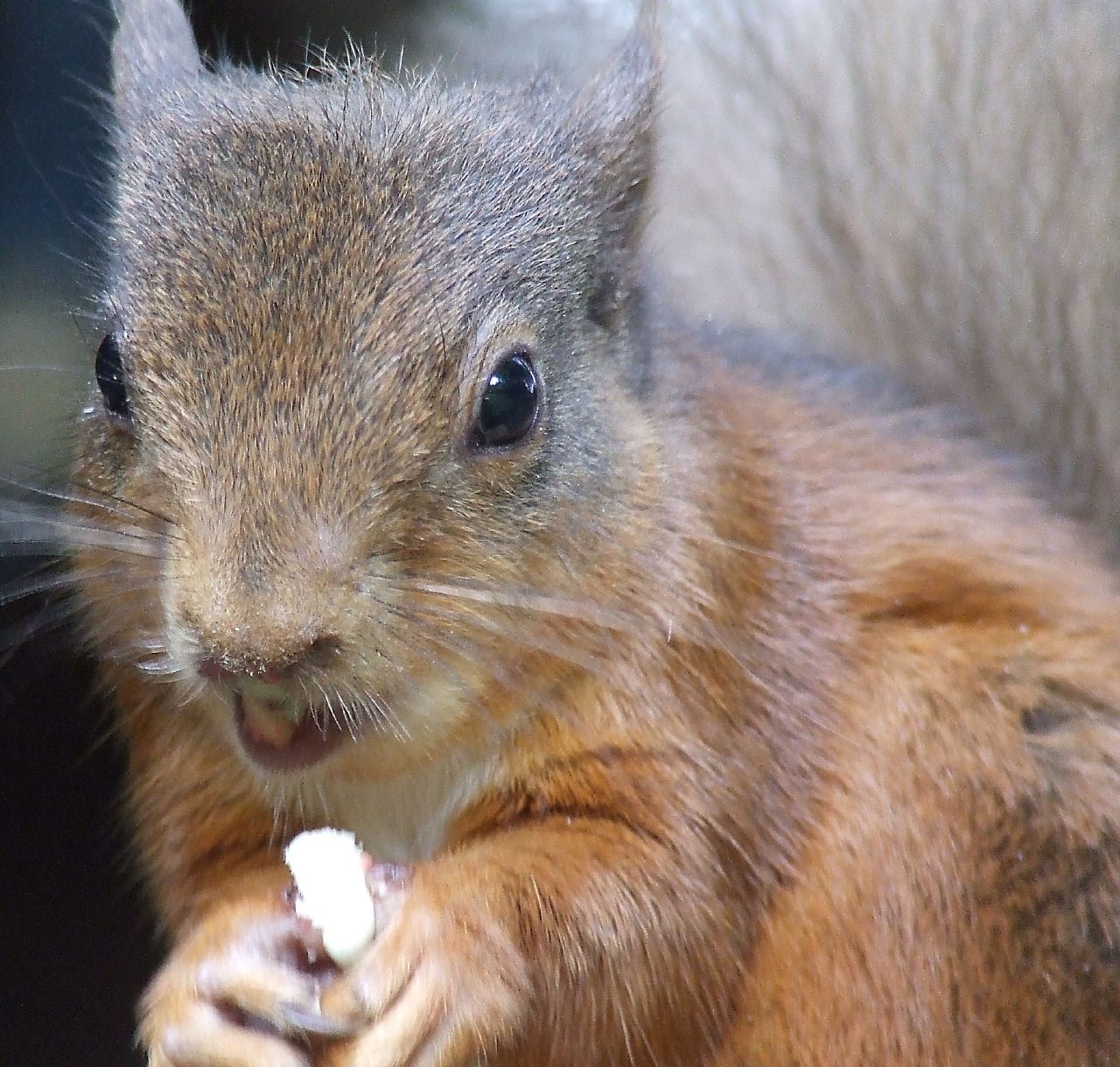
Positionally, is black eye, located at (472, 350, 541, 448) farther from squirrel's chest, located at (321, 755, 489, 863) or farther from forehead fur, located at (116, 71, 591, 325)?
squirrel's chest, located at (321, 755, 489, 863)

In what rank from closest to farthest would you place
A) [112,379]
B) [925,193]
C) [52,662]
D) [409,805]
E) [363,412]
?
[363,412] < [112,379] < [409,805] < [52,662] < [925,193]

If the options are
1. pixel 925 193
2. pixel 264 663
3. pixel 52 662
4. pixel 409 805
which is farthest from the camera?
pixel 925 193

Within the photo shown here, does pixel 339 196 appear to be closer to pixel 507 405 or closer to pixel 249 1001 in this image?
pixel 507 405

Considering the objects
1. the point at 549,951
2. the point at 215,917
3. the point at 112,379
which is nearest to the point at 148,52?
the point at 112,379

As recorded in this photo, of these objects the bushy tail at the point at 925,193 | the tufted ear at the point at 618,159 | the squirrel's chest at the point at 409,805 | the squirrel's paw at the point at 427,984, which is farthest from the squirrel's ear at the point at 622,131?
the squirrel's paw at the point at 427,984

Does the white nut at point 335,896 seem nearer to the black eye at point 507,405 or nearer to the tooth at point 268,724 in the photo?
the tooth at point 268,724

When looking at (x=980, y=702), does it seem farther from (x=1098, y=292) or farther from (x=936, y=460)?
(x=1098, y=292)

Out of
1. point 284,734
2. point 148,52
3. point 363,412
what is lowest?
point 284,734
